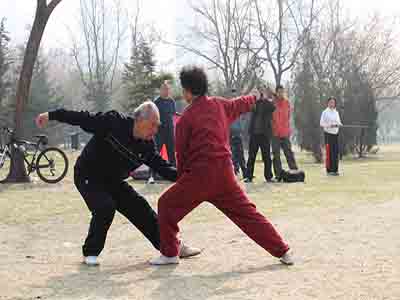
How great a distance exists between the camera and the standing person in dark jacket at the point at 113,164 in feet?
18.1

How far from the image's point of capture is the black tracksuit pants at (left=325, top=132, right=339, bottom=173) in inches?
640

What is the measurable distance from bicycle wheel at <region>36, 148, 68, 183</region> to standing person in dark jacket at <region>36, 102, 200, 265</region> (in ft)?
28.7

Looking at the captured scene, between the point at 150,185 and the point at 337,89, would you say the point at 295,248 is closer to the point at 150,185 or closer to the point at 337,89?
the point at 150,185

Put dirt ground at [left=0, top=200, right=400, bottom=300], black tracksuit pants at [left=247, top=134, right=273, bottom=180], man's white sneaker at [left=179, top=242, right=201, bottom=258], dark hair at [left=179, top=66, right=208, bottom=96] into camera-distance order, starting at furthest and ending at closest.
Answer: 1. black tracksuit pants at [left=247, top=134, right=273, bottom=180]
2. man's white sneaker at [left=179, top=242, right=201, bottom=258]
3. dark hair at [left=179, top=66, right=208, bottom=96]
4. dirt ground at [left=0, top=200, right=400, bottom=300]

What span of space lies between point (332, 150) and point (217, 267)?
1124 cm

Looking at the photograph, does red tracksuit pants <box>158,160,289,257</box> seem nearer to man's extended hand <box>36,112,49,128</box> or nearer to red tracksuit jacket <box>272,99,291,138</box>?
man's extended hand <box>36,112,49,128</box>

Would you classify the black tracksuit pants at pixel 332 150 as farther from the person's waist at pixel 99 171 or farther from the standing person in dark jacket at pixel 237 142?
the person's waist at pixel 99 171

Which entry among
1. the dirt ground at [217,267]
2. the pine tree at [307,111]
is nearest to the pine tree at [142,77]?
the pine tree at [307,111]

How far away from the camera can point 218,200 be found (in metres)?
5.40

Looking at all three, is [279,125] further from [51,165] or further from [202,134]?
[202,134]

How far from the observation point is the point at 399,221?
8141 millimetres

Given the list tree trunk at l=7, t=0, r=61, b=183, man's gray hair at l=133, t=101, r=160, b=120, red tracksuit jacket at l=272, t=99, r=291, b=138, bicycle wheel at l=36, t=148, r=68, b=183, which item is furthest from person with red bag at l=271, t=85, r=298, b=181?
man's gray hair at l=133, t=101, r=160, b=120

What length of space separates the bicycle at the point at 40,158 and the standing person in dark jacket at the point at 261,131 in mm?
4222

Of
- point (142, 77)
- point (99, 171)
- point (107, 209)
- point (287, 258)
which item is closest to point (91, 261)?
point (107, 209)
